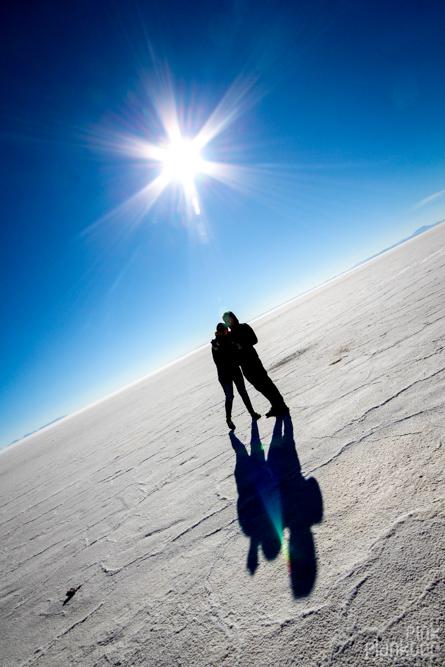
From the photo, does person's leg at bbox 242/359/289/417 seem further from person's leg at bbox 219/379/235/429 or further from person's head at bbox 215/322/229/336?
person's head at bbox 215/322/229/336

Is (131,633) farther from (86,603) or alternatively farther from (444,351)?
(444,351)

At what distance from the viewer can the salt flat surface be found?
1.18m

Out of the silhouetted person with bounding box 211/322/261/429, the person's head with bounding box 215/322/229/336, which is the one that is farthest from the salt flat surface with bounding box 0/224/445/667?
Result: the person's head with bounding box 215/322/229/336

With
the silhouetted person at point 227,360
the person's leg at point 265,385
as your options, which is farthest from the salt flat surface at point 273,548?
the silhouetted person at point 227,360

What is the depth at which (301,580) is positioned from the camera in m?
1.40

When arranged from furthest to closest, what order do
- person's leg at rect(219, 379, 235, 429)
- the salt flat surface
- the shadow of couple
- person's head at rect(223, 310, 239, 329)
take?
person's leg at rect(219, 379, 235, 429)
person's head at rect(223, 310, 239, 329)
the shadow of couple
the salt flat surface

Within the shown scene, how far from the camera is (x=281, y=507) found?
1953mm

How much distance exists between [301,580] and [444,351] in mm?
2890

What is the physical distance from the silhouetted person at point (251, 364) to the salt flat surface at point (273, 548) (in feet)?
0.90

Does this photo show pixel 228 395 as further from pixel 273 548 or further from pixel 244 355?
pixel 273 548

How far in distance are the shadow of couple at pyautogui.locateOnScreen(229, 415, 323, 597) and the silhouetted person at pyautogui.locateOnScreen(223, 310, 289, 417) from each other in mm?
599

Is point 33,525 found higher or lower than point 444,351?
higher

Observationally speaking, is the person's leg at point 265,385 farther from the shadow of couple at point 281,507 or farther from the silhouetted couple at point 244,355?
the shadow of couple at point 281,507

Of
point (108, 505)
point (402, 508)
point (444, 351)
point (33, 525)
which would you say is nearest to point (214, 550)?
point (402, 508)
